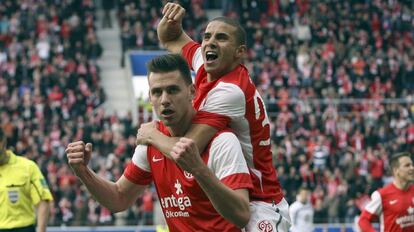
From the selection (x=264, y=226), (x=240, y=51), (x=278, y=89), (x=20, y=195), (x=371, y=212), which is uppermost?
(x=240, y=51)

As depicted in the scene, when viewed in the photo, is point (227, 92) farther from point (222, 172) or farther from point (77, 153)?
point (77, 153)

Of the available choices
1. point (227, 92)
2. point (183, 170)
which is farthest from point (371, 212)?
point (183, 170)

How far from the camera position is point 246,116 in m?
6.87

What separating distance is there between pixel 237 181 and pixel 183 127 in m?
0.50

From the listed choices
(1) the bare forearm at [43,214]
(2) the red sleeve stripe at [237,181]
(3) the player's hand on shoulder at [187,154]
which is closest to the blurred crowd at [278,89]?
(1) the bare forearm at [43,214]

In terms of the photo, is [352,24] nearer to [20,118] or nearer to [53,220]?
[20,118]

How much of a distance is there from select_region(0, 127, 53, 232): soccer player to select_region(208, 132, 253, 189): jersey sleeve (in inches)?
215

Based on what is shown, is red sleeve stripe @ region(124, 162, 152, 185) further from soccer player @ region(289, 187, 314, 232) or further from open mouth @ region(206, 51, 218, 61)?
soccer player @ region(289, 187, 314, 232)

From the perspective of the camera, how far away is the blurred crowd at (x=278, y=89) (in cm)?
2412

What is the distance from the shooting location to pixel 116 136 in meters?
25.9

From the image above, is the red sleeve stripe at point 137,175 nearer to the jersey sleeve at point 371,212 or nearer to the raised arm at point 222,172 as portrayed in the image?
the raised arm at point 222,172

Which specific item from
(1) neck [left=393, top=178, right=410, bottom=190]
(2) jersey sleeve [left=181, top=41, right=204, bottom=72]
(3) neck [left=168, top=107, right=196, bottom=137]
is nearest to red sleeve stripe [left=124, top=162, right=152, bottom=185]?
(3) neck [left=168, top=107, right=196, bottom=137]

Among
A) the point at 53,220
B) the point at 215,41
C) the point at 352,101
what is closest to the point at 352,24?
the point at 352,101

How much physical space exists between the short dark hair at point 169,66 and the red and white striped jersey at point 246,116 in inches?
17.2
